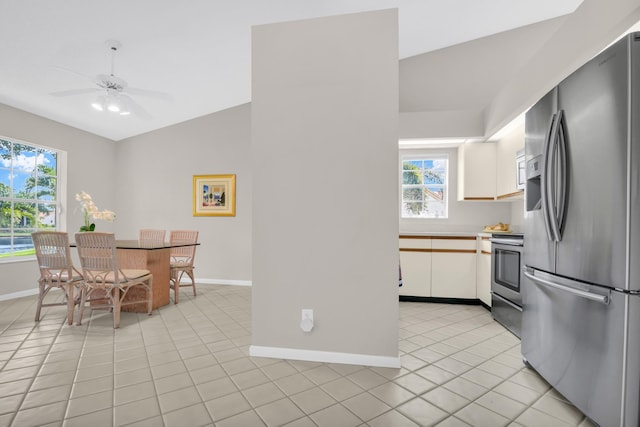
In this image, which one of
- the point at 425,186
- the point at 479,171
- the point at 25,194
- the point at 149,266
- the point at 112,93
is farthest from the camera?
the point at 425,186

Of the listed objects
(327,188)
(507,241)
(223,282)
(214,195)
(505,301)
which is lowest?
(223,282)

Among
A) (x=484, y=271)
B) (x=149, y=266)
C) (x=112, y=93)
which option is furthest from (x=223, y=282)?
(x=484, y=271)

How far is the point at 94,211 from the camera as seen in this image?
12.5ft

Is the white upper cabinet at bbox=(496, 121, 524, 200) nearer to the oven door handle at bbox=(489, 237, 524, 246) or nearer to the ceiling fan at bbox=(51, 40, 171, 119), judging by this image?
the oven door handle at bbox=(489, 237, 524, 246)

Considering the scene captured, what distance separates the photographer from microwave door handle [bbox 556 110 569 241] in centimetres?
180

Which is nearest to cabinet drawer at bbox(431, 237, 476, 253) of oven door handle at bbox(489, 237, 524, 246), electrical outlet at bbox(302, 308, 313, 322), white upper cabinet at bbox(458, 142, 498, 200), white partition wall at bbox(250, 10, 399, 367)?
oven door handle at bbox(489, 237, 524, 246)

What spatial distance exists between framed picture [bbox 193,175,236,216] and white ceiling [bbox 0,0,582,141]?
3.80 ft

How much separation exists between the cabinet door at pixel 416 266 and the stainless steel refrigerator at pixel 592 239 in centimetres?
190

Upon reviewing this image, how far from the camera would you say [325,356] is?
234 cm

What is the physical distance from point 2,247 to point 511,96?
6339 mm

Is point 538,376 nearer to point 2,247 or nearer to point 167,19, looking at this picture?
point 167,19

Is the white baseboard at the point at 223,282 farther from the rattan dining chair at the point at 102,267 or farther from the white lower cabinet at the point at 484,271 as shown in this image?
the white lower cabinet at the point at 484,271

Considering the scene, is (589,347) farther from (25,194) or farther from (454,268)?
(25,194)

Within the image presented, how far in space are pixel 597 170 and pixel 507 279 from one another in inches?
70.7
